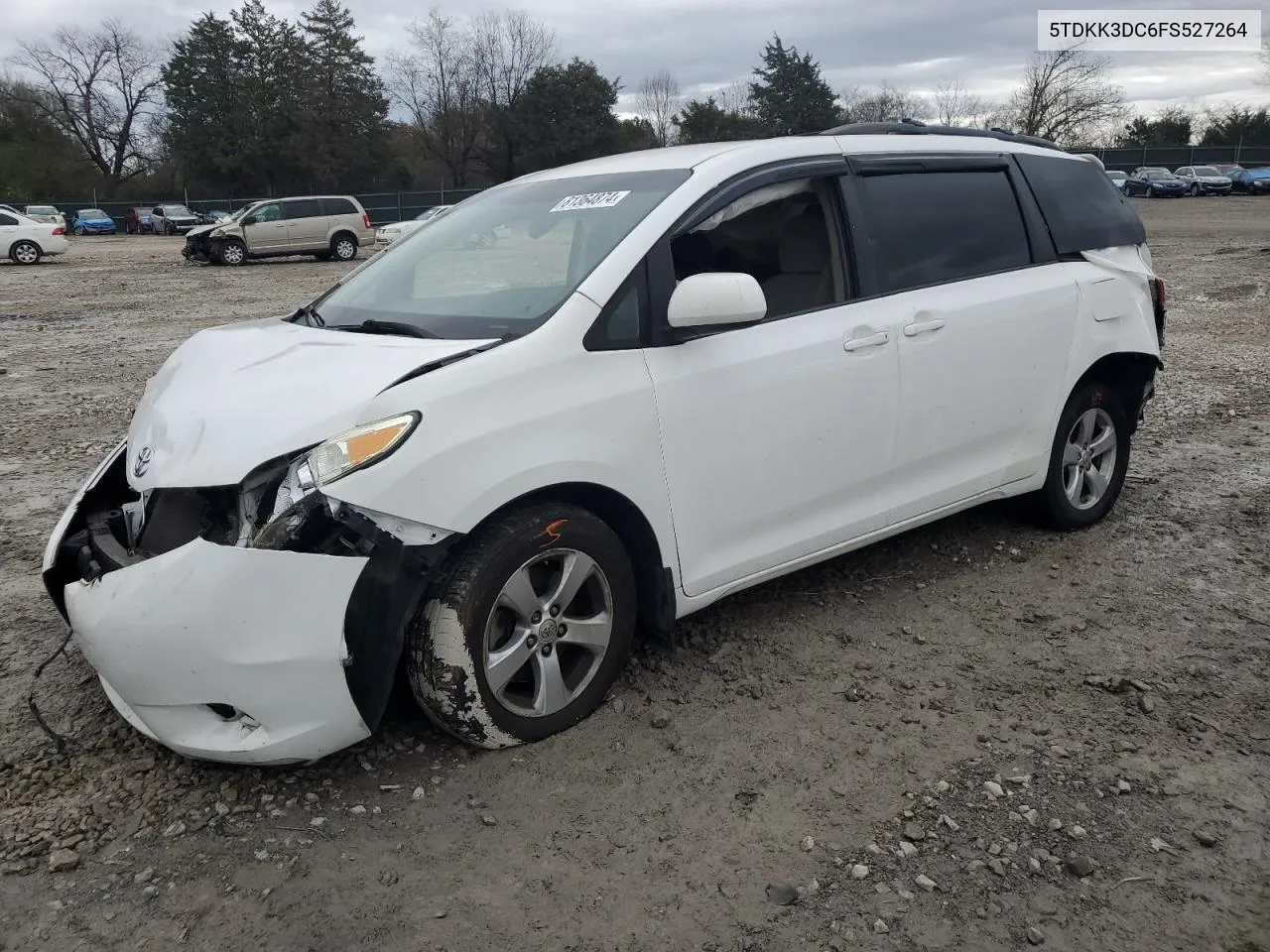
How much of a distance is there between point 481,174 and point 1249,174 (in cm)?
4549

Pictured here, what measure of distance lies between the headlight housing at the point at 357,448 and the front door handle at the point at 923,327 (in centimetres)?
203

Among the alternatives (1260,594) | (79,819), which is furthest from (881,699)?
(79,819)

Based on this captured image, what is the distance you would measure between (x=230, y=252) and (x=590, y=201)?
2563 cm

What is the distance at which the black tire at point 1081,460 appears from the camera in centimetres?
460

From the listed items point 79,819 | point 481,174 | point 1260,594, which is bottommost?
point 1260,594

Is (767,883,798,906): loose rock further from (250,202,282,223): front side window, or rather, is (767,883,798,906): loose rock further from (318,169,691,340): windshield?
(250,202,282,223): front side window

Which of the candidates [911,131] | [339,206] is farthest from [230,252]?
[911,131]

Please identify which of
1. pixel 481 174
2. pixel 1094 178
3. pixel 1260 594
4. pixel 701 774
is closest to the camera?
pixel 701 774

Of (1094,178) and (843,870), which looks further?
(1094,178)

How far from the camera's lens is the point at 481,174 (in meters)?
68.2

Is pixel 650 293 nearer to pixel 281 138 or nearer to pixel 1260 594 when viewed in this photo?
pixel 1260 594

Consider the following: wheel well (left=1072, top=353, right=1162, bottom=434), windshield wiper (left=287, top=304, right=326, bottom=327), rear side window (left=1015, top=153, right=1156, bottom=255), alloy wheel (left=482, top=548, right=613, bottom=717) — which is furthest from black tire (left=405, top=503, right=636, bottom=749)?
wheel well (left=1072, top=353, right=1162, bottom=434)

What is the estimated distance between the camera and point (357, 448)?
265cm

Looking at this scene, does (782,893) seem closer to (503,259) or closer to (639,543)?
(639,543)
